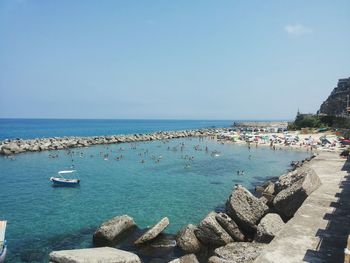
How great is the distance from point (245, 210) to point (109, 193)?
16338 millimetres

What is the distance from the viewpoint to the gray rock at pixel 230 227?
16.3 meters

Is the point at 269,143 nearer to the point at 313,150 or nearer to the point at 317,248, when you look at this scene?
the point at 313,150

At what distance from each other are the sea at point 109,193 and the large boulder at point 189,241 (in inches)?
21.1

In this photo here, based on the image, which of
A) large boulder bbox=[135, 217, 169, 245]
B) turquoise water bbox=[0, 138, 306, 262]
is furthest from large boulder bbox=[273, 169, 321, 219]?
large boulder bbox=[135, 217, 169, 245]

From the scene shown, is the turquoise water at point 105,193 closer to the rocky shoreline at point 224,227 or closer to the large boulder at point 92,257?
the rocky shoreline at point 224,227

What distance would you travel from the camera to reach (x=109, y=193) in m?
29.9

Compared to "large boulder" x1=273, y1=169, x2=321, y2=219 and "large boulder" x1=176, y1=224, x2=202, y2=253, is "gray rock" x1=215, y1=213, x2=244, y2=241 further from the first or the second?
"large boulder" x1=273, y1=169, x2=321, y2=219

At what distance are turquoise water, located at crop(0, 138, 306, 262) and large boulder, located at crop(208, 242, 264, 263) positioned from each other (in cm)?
591

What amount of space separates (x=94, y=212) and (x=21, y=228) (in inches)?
200

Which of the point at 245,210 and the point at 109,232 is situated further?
the point at 109,232

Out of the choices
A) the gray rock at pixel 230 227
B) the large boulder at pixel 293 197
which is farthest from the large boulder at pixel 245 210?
the large boulder at pixel 293 197

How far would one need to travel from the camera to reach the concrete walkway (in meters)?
10.1

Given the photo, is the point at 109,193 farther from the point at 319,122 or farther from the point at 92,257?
the point at 319,122

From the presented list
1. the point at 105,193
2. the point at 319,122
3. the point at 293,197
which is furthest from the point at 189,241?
the point at 319,122
